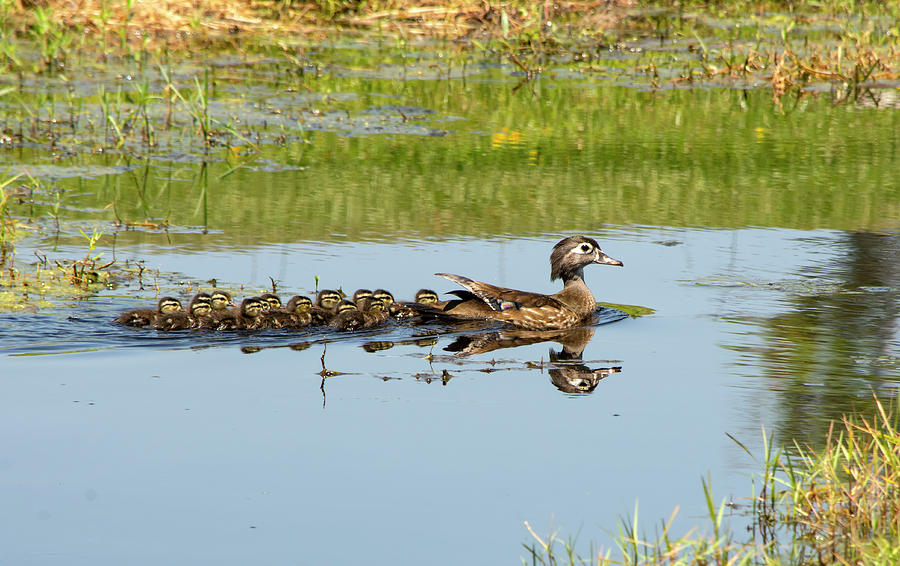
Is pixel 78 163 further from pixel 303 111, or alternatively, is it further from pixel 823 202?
pixel 823 202

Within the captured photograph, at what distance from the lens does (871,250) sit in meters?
11.6

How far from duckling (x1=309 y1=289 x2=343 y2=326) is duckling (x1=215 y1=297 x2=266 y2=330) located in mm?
400

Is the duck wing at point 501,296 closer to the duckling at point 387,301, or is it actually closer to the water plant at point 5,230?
the duckling at point 387,301

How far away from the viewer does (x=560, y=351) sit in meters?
9.14

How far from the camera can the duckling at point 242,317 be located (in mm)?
8961

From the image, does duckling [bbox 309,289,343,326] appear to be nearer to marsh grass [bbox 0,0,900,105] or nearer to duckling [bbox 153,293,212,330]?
duckling [bbox 153,293,212,330]

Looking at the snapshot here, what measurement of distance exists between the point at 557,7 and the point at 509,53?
2.49 m

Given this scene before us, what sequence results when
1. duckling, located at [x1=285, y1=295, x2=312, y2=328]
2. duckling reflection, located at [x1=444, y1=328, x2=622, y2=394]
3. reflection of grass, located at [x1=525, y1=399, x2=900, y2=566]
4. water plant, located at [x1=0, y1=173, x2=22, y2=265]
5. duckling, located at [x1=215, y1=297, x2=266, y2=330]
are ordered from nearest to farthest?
reflection of grass, located at [x1=525, y1=399, x2=900, y2=566] < duckling reflection, located at [x1=444, y1=328, x2=622, y2=394] < duckling, located at [x1=215, y1=297, x2=266, y2=330] < duckling, located at [x1=285, y1=295, x2=312, y2=328] < water plant, located at [x1=0, y1=173, x2=22, y2=265]

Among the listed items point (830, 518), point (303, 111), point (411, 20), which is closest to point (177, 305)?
point (830, 518)

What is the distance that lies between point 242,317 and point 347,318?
71 cm

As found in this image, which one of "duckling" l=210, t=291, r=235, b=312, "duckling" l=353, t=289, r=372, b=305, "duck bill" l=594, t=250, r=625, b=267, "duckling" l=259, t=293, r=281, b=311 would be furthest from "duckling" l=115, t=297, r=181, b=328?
"duck bill" l=594, t=250, r=625, b=267

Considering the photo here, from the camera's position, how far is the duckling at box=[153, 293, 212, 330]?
8.85 metres

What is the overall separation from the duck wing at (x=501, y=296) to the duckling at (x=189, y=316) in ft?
5.39

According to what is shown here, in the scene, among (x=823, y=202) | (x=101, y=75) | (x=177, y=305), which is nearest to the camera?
(x=177, y=305)
